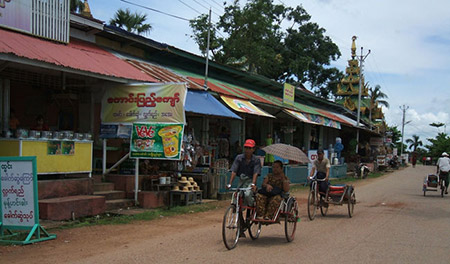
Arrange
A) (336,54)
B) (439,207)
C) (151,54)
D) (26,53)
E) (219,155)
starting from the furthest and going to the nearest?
(336,54) → (219,155) → (151,54) → (439,207) → (26,53)

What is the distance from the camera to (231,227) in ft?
23.7

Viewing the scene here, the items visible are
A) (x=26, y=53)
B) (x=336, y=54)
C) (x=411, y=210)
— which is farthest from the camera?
(x=336, y=54)

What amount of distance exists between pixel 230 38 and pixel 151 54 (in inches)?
637

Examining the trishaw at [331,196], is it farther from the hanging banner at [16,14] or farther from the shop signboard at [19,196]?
the hanging banner at [16,14]

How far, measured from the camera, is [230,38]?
32312 millimetres

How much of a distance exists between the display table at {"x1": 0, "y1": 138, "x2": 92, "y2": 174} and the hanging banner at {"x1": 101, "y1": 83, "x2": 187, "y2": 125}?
1.38m

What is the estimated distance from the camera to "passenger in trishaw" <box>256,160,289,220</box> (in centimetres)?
781

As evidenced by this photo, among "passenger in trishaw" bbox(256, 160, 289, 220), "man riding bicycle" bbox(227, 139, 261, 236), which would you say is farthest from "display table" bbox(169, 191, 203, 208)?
"passenger in trishaw" bbox(256, 160, 289, 220)

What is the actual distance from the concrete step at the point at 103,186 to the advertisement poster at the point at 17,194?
3.84m

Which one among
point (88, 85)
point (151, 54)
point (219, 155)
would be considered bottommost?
point (219, 155)

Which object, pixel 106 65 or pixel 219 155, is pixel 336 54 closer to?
pixel 219 155

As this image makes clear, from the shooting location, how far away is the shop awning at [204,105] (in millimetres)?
13271

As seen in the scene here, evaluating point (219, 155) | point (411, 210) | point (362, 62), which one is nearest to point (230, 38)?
point (362, 62)

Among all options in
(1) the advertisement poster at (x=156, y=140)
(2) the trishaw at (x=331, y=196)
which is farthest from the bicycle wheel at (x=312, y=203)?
(1) the advertisement poster at (x=156, y=140)
